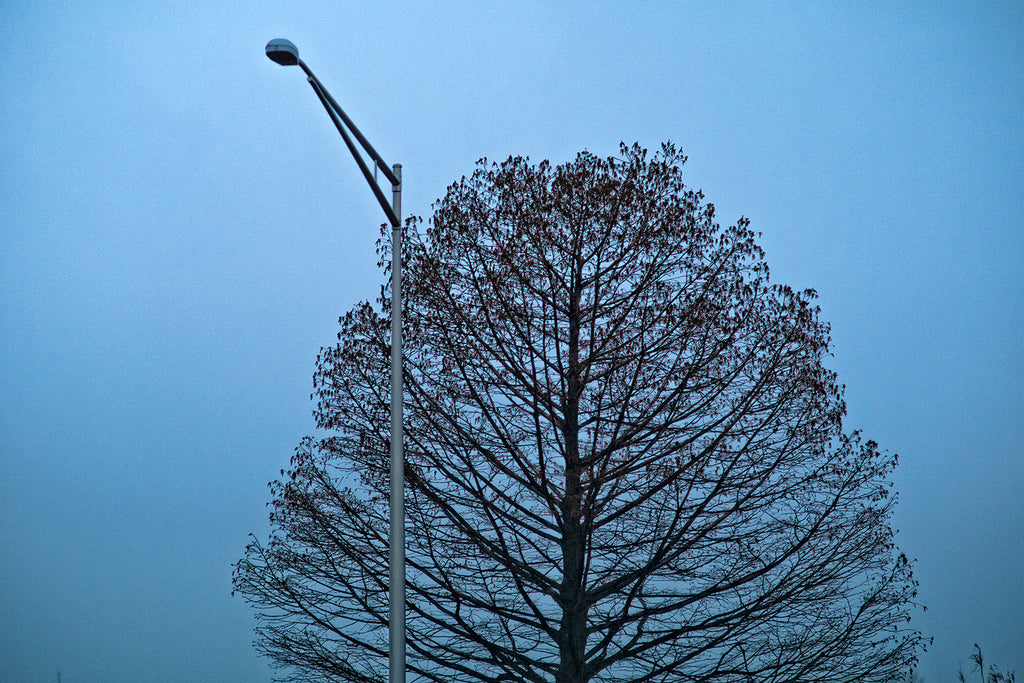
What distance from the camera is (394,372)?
296 inches

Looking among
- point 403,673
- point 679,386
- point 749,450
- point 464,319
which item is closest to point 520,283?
point 464,319

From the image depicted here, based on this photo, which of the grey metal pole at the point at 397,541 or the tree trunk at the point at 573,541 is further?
the tree trunk at the point at 573,541

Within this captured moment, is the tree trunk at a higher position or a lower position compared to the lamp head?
lower

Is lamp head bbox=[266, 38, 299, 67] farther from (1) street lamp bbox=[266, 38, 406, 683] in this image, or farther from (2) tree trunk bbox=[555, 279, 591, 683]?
(2) tree trunk bbox=[555, 279, 591, 683]

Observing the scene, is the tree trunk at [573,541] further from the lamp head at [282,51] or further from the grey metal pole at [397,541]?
the lamp head at [282,51]

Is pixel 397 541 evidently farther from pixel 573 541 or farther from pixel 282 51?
pixel 573 541

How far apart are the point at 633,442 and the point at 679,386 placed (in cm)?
A: 90

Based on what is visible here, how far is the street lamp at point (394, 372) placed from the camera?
677 centimetres

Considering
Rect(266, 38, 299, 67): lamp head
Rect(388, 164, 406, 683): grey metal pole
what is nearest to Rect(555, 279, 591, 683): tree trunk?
Rect(388, 164, 406, 683): grey metal pole

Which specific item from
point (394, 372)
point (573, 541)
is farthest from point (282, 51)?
point (573, 541)

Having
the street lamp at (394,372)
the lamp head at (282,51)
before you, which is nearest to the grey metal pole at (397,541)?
the street lamp at (394,372)

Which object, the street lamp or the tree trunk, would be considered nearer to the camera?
the street lamp

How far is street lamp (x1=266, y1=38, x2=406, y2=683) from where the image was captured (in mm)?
6773

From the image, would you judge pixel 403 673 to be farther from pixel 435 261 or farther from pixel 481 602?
pixel 435 261
